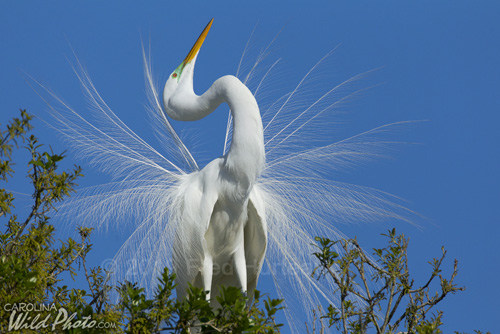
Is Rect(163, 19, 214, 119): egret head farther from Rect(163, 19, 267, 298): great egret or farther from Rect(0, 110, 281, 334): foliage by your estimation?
Rect(0, 110, 281, 334): foliage

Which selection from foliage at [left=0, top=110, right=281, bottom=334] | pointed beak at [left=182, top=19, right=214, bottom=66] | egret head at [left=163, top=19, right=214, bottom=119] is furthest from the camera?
pointed beak at [left=182, top=19, right=214, bottom=66]

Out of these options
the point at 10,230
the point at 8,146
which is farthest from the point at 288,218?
the point at 8,146

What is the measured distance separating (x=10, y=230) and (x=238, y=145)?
149cm

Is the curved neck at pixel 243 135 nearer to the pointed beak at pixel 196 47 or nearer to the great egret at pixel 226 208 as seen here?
the great egret at pixel 226 208

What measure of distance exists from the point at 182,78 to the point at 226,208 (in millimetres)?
1173

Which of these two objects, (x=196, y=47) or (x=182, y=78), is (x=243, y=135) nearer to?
(x=182, y=78)

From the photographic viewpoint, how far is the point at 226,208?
15.9ft

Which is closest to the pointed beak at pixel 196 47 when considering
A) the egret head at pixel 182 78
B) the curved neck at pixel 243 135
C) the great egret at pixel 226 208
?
the egret head at pixel 182 78

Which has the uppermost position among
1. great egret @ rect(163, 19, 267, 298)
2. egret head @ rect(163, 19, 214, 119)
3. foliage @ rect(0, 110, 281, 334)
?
egret head @ rect(163, 19, 214, 119)

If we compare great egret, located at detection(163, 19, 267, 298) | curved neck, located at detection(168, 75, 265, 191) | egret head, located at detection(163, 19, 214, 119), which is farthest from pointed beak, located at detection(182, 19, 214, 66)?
curved neck, located at detection(168, 75, 265, 191)

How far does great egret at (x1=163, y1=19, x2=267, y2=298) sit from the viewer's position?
15.0ft

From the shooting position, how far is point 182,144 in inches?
218

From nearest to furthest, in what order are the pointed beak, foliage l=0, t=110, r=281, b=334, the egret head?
foliage l=0, t=110, r=281, b=334 < the egret head < the pointed beak

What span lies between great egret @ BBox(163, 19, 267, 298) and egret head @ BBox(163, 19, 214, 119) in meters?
0.13
